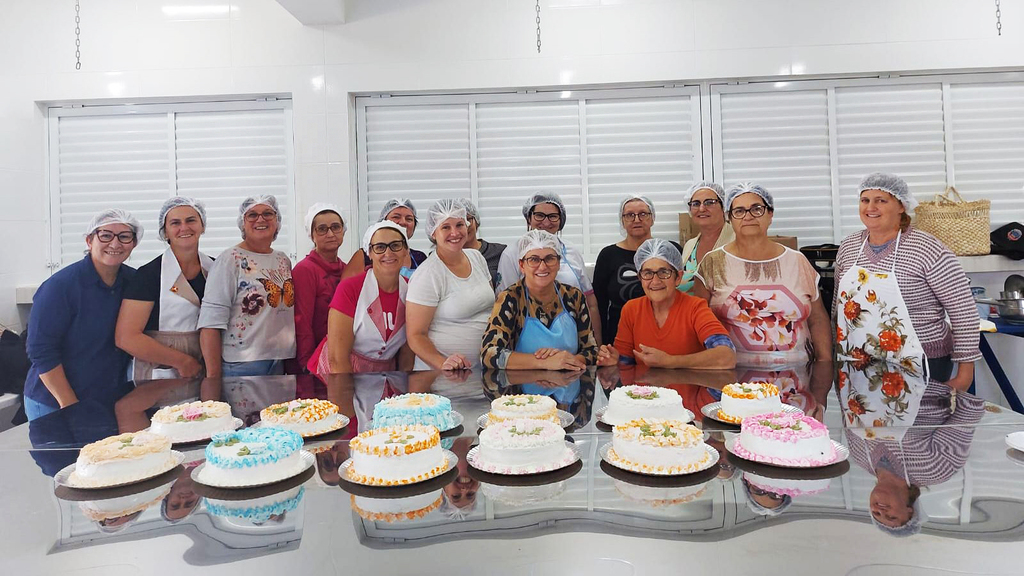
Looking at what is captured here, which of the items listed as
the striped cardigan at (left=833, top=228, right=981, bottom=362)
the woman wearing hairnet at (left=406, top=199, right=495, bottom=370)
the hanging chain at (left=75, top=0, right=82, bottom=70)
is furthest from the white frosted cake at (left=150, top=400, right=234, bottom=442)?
the hanging chain at (left=75, top=0, right=82, bottom=70)

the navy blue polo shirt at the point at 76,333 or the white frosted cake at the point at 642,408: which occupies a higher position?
the navy blue polo shirt at the point at 76,333

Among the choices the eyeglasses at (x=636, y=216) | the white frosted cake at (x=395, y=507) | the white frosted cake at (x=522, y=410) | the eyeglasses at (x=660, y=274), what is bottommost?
the white frosted cake at (x=395, y=507)

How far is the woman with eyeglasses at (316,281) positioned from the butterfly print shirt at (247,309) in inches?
2.7

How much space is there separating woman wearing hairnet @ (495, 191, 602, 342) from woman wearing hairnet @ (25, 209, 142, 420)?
1825 mm

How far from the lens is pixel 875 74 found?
4539 millimetres

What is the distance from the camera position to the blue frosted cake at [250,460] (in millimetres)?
1348

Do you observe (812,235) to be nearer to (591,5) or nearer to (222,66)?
(591,5)

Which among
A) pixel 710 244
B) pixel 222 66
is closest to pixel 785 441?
pixel 710 244

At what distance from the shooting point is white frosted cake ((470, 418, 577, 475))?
1391 mm

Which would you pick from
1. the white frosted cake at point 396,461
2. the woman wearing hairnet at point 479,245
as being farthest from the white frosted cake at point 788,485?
the woman wearing hairnet at point 479,245

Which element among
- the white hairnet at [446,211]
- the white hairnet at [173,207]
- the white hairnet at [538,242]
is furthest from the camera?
the white hairnet at [173,207]

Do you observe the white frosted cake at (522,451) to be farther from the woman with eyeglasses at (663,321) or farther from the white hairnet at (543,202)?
the white hairnet at (543,202)

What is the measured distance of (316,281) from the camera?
333 cm

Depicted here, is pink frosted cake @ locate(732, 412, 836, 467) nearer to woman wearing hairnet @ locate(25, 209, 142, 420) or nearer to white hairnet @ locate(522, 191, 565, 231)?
white hairnet @ locate(522, 191, 565, 231)
